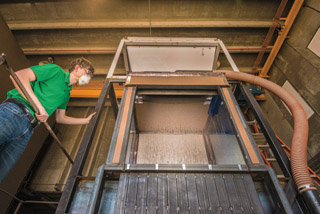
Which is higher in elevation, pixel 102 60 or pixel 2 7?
pixel 2 7

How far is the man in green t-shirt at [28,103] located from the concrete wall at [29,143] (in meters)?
3.00

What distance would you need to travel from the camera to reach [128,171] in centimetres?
135

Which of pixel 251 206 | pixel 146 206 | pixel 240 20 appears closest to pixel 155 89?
pixel 146 206

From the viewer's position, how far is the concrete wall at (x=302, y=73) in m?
3.65

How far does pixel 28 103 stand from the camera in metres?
1.67

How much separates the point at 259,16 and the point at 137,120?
5127mm

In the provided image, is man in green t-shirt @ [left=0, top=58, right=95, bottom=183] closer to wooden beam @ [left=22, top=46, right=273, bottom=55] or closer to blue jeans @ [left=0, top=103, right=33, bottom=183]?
blue jeans @ [left=0, top=103, right=33, bottom=183]

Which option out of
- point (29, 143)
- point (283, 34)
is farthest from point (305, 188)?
point (29, 143)

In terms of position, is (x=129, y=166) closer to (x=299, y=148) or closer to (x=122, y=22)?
(x=299, y=148)

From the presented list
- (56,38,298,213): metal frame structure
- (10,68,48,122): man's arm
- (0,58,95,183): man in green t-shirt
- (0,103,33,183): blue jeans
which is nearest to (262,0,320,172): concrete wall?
(56,38,298,213): metal frame structure

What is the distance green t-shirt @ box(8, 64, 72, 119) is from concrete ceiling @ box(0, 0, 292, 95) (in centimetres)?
343

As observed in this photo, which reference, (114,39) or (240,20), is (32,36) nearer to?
(114,39)

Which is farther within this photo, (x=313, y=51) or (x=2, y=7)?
(x=2, y=7)

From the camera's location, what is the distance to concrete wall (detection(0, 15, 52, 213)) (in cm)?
365
